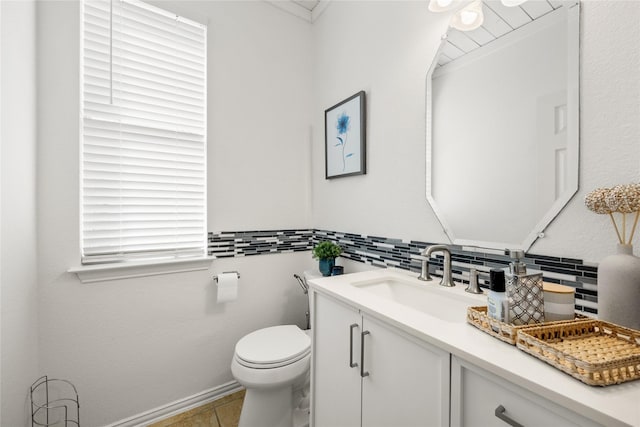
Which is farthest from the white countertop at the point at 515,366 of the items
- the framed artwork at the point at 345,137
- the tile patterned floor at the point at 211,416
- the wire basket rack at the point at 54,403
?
the wire basket rack at the point at 54,403

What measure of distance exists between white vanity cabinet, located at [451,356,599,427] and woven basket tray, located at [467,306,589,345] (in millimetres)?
111

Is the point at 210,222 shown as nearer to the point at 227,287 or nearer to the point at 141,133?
the point at 227,287

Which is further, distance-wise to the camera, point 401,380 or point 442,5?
point 442,5

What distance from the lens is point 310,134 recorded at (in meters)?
2.20

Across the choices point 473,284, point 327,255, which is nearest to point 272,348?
point 327,255

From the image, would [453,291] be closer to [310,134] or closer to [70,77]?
[310,134]

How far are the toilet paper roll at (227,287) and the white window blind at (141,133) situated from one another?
23cm

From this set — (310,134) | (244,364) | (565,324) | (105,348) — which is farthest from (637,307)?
(105,348)

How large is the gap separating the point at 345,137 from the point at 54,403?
214 centimetres

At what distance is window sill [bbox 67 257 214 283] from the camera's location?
4.65 feet

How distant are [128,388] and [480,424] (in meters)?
1.79

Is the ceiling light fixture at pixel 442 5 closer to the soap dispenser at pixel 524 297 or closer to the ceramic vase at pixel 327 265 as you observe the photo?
the soap dispenser at pixel 524 297

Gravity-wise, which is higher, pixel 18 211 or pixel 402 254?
pixel 18 211

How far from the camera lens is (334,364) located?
43.8 inches
